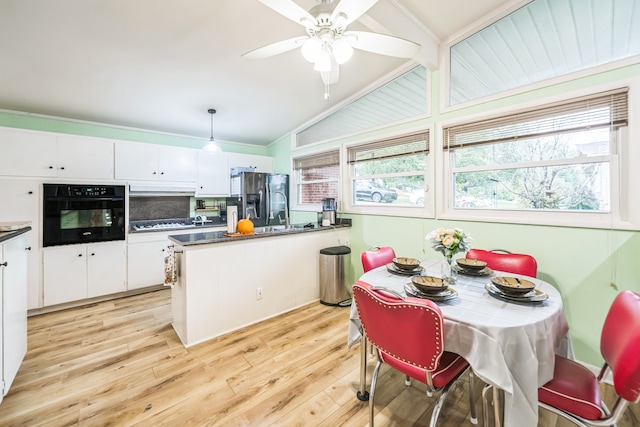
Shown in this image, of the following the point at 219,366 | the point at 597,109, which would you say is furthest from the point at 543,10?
the point at 219,366

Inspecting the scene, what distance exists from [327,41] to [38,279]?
13.1 ft

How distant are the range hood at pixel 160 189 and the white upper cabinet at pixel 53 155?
344 millimetres

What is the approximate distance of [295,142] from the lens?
186 inches

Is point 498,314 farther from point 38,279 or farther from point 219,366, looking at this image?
point 38,279

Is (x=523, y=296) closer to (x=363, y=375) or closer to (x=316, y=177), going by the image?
(x=363, y=375)

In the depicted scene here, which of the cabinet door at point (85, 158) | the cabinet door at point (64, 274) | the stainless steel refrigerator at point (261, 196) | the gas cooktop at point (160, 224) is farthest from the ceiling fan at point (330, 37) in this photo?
the cabinet door at point (64, 274)

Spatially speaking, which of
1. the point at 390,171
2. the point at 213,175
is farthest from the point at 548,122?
the point at 213,175

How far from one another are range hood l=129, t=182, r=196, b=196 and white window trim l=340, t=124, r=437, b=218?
8.18 feet

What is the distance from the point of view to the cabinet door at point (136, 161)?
356cm

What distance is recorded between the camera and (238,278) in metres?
2.69

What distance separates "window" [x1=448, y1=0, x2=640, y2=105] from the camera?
188 centimetres

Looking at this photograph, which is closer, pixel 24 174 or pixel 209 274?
Result: pixel 209 274

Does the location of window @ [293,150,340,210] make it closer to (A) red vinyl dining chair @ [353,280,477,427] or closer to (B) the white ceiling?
(B) the white ceiling

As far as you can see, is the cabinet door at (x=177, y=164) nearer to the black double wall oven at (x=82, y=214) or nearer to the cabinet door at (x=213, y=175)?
the cabinet door at (x=213, y=175)
